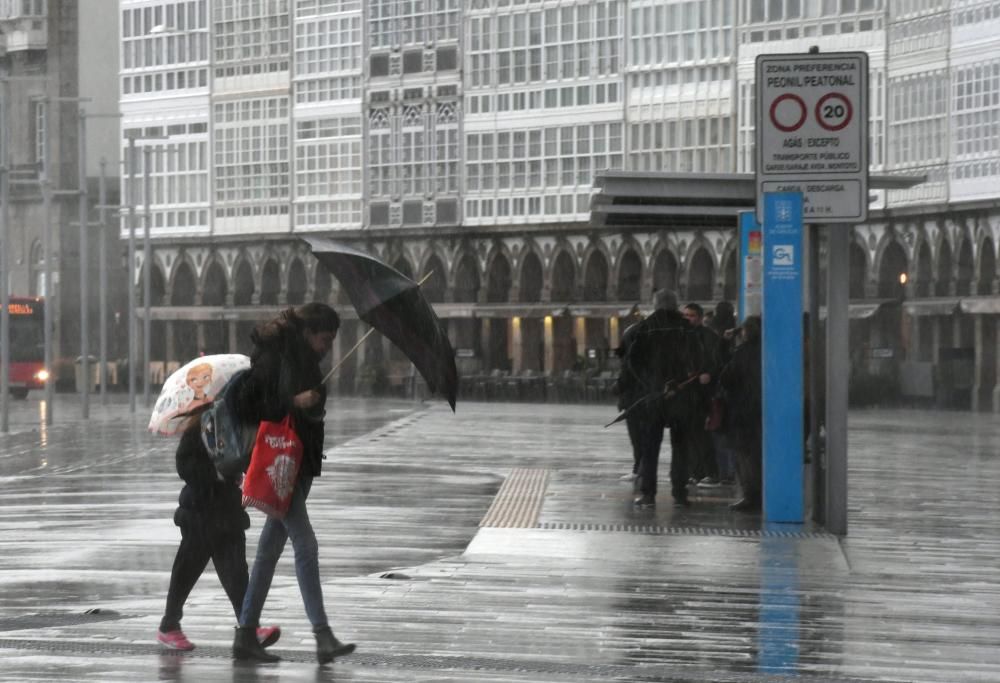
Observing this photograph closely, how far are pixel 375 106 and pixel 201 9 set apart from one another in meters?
10.5

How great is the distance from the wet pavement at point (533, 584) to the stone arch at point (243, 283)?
63547mm

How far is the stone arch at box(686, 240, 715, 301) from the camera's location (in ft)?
241

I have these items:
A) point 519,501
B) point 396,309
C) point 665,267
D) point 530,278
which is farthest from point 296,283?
point 396,309

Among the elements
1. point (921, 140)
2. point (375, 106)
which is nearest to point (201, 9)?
point (375, 106)

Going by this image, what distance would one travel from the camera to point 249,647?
9289 millimetres

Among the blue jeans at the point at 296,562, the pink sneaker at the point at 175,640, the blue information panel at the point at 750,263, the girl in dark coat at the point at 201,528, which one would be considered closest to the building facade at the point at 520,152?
the blue information panel at the point at 750,263

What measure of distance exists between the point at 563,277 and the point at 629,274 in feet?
8.28

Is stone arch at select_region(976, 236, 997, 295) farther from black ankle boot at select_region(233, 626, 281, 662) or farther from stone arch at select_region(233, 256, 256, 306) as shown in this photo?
black ankle boot at select_region(233, 626, 281, 662)

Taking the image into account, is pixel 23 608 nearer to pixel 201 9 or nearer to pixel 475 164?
pixel 475 164

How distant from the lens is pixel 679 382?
60.0 ft

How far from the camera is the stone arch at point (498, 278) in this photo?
260ft

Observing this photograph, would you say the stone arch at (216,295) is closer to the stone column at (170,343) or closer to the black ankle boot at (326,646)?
the stone column at (170,343)

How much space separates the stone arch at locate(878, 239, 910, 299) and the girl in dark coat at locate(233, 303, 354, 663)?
57349 mm

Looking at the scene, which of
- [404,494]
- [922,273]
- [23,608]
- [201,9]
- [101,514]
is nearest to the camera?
[23,608]
